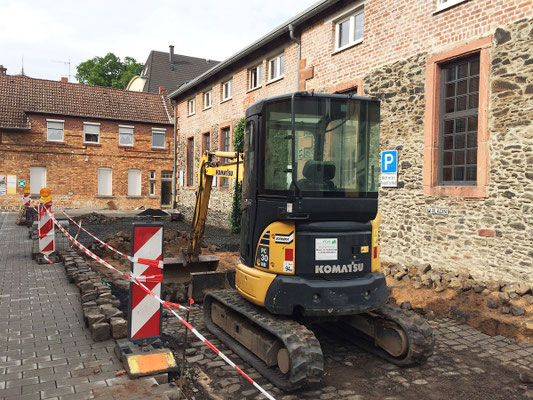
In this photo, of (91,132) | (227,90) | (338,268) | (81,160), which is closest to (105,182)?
(81,160)

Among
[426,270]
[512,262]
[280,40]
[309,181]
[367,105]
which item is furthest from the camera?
[280,40]

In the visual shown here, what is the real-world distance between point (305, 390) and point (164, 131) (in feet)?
105

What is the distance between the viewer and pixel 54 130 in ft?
101

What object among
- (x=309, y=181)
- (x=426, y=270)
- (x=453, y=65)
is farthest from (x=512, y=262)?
(x=309, y=181)

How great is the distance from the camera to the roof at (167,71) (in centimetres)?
4012

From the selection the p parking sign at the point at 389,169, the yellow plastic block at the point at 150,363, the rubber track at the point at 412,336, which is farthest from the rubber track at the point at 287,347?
the p parking sign at the point at 389,169

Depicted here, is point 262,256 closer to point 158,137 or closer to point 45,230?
point 45,230

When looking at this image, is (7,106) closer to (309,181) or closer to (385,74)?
(385,74)

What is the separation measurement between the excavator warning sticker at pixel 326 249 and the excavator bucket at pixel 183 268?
15.2ft

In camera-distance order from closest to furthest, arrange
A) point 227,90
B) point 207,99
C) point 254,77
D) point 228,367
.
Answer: point 228,367 → point 254,77 → point 227,90 → point 207,99

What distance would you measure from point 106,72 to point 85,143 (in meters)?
20.3

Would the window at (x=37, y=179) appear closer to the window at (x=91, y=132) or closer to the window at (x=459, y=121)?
the window at (x=91, y=132)

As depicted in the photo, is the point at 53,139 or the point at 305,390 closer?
the point at 305,390

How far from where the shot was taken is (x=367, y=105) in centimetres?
513
